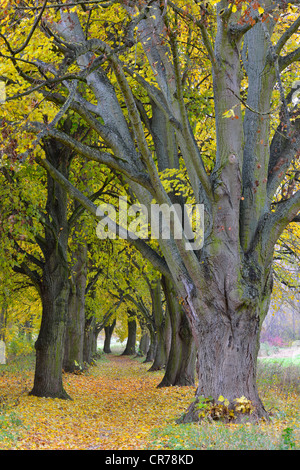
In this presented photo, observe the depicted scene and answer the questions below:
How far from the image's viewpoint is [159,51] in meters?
7.39

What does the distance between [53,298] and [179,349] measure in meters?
4.18

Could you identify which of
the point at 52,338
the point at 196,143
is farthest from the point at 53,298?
the point at 196,143

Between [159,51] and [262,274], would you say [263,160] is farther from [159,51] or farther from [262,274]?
[159,51]

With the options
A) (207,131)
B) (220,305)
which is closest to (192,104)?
(207,131)

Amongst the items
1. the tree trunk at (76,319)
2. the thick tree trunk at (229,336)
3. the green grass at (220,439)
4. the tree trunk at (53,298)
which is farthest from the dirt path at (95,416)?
the tree trunk at (76,319)

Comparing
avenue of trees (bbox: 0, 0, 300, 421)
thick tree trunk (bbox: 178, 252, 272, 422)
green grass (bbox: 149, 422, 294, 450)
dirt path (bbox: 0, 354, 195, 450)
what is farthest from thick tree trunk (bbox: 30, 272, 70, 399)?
green grass (bbox: 149, 422, 294, 450)

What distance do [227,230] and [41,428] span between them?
14.1 ft

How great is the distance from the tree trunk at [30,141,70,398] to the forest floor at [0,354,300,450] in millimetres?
521

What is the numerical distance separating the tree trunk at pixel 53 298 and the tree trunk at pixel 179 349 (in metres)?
3.28

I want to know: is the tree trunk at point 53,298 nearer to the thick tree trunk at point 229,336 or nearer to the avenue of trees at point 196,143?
the avenue of trees at point 196,143

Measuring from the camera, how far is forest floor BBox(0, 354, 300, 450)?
523 cm

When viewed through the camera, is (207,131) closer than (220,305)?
No

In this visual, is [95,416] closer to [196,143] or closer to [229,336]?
[229,336]

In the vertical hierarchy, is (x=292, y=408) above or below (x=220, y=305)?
below
